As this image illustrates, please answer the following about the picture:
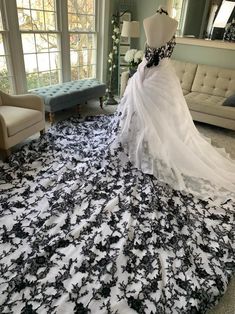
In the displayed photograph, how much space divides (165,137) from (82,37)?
2.71m

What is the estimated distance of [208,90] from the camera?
373 cm

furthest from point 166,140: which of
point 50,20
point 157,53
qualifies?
point 50,20

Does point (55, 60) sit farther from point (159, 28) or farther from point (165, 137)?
point (165, 137)

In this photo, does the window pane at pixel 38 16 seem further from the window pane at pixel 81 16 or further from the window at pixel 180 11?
the window at pixel 180 11

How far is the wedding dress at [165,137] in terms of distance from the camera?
7.03 ft

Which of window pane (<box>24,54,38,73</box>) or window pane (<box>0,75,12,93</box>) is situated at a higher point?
window pane (<box>24,54,38,73</box>)

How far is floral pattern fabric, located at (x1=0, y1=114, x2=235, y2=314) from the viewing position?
1.28m

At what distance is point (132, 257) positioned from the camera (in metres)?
1.50

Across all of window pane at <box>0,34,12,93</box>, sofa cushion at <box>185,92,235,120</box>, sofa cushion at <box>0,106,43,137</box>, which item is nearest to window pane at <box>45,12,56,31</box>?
window pane at <box>0,34,12,93</box>

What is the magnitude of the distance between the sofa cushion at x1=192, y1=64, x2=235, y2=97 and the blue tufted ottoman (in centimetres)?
152

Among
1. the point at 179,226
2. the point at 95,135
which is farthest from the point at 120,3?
the point at 179,226

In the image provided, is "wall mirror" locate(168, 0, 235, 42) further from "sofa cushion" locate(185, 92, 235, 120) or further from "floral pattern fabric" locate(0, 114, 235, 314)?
"floral pattern fabric" locate(0, 114, 235, 314)

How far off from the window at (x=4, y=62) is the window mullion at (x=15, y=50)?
2.1 inches

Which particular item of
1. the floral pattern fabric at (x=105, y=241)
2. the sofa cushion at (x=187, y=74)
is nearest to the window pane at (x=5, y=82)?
the floral pattern fabric at (x=105, y=241)
